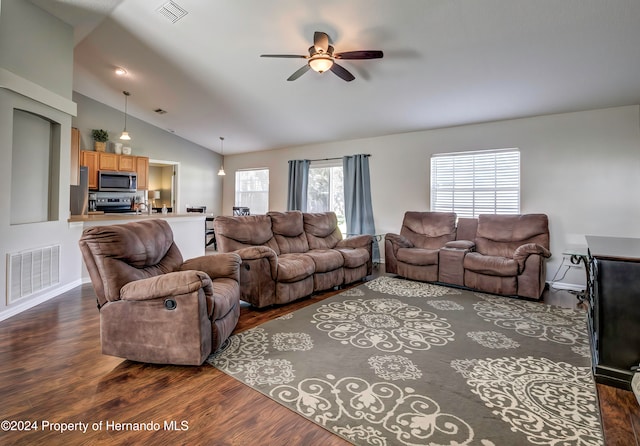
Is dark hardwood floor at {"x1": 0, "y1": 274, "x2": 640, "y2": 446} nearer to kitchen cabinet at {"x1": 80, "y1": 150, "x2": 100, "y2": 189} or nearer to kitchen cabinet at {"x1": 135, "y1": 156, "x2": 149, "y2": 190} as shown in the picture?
kitchen cabinet at {"x1": 80, "y1": 150, "x2": 100, "y2": 189}

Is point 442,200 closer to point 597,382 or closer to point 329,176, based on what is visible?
point 329,176

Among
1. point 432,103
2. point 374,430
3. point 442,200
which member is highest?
point 432,103

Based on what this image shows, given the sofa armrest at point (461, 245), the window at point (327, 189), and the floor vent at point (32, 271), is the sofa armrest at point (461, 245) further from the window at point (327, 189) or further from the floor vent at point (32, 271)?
the floor vent at point (32, 271)

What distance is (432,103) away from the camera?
448cm

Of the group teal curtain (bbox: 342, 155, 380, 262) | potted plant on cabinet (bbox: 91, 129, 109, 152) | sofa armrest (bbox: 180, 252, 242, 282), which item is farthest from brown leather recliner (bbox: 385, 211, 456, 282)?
potted plant on cabinet (bbox: 91, 129, 109, 152)

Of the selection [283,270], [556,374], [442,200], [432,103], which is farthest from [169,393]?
[442,200]

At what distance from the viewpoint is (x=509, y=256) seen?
4.35m

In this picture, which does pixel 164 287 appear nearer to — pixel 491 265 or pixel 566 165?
pixel 491 265

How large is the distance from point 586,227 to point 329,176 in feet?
14.3

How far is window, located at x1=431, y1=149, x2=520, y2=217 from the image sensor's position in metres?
4.82

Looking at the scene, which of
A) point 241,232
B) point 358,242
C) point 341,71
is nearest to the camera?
point 341,71

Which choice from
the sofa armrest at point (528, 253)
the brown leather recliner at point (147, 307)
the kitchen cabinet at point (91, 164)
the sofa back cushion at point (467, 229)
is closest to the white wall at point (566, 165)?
the sofa back cushion at point (467, 229)

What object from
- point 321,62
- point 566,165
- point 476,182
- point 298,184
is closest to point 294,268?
point 321,62

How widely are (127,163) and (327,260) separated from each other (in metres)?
5.33
